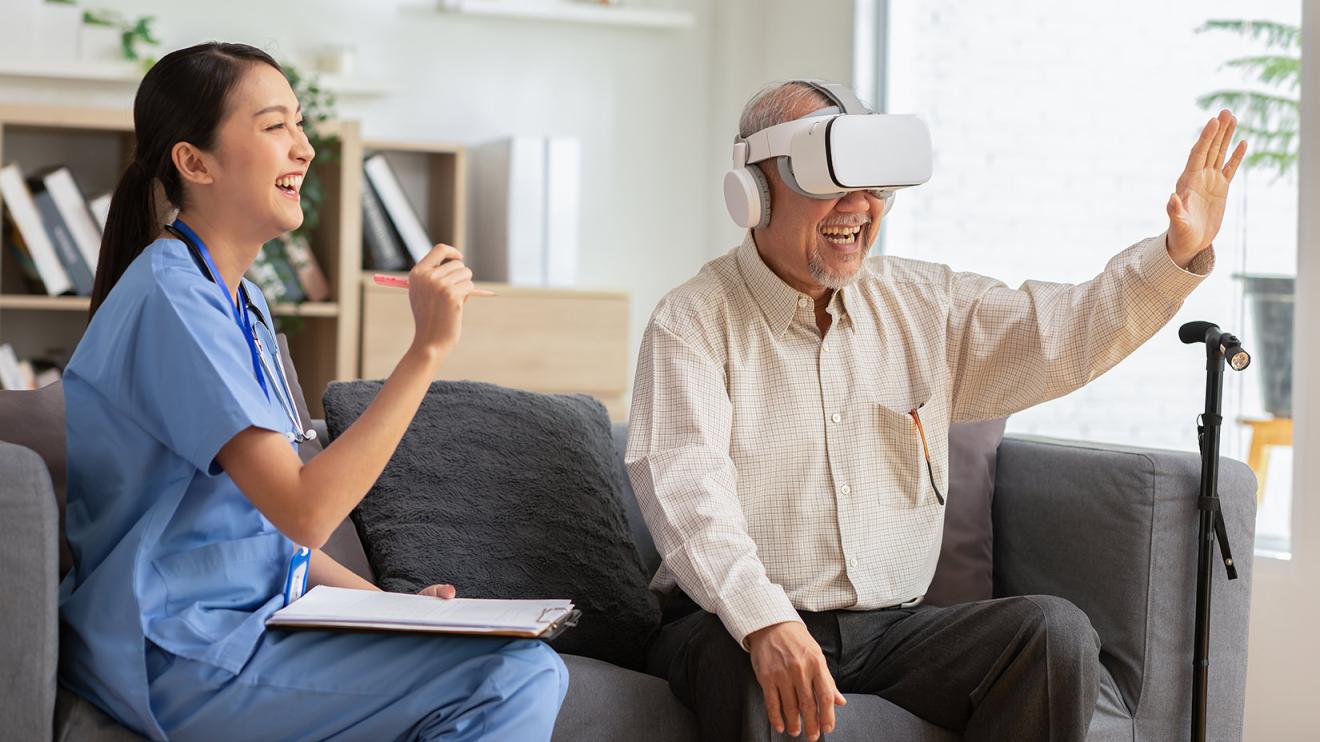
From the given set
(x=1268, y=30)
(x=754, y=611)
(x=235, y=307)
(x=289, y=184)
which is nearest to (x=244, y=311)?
(x=235, y=307)

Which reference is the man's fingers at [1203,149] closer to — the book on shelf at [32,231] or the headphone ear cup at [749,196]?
the headphone ear cup at [749,196]

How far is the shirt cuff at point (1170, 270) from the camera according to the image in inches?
73.8

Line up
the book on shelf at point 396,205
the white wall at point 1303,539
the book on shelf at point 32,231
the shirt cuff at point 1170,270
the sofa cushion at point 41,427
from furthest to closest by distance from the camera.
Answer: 1. the book on shelf at point 396,205
2. the book on shelf at point 32,231
3. the white wall at point 1303,539
4. the shirt cuff at point 1170,270
5. the sofa cushion at point 41,427

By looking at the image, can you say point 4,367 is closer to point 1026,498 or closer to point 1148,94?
point 1026,498

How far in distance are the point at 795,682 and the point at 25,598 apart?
855mm

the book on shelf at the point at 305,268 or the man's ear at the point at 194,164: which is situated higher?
the man's ear at the point at 194,164

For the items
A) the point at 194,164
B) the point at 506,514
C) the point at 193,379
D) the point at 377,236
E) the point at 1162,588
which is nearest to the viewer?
the point at 193,379

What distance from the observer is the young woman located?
4.69ft

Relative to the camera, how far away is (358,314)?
3754 millimetres

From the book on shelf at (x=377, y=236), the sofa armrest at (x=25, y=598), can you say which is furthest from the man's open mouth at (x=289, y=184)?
the book on shelf at (x=377, y=236)

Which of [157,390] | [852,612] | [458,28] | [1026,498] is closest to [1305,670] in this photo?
[1026,498]

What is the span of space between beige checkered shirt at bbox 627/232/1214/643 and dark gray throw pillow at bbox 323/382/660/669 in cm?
10

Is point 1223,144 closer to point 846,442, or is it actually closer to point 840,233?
point 840,233

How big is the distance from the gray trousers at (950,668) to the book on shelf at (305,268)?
7.03 feet
